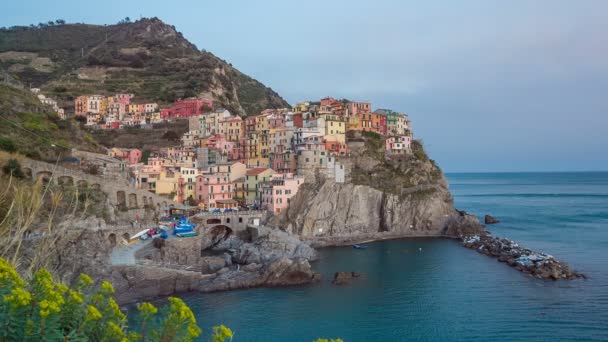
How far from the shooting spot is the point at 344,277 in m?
33.8

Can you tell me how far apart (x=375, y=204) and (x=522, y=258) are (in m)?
16.8

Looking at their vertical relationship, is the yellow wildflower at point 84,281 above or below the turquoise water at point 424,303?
above

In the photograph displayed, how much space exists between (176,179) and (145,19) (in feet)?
268

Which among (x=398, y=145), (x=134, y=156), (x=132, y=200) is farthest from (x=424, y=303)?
(x=134, y=156)

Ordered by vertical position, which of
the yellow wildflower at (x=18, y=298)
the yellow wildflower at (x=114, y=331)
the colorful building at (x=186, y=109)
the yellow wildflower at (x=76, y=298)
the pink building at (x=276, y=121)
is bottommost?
the yellow wildflower at (x=114, y=331)

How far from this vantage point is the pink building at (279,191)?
47812mm

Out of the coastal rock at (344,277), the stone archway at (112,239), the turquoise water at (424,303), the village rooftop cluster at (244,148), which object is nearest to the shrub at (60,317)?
the turquoise water at (424,303)

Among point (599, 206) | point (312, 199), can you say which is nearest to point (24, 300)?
point (312, 199)

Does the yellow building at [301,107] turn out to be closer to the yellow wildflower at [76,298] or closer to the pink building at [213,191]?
the pink building at [213,191]

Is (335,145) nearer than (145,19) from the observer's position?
Yes

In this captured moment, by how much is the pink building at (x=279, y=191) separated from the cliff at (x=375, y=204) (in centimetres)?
75

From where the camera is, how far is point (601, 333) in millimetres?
24312

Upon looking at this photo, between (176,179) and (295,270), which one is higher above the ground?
(176,179)

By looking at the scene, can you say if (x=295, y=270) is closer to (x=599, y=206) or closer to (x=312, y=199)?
(x=312, y=199)
